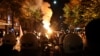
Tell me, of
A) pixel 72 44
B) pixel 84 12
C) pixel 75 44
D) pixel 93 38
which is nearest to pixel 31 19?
pixel 84 12

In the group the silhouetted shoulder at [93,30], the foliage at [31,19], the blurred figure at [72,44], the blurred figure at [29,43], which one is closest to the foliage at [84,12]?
the foliage at [31,19]

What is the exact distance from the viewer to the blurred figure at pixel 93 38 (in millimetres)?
2535

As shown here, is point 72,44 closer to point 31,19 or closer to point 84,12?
point 84,12

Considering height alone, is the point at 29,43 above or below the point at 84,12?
below

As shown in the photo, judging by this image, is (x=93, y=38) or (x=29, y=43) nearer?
(x=93, y=38)

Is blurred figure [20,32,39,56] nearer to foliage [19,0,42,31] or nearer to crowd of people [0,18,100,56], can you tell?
crowd of people [0,18,100,56]

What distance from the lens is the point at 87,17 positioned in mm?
31766

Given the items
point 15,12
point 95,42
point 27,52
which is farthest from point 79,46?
point 15,12

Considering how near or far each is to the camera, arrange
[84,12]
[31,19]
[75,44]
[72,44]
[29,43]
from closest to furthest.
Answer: [75,44] → [72,44] → [29,43] → [84,12] → [31,19]

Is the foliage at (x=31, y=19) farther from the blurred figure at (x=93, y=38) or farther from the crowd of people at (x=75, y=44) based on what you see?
Result: the blurred figure at (x=93, y=38)

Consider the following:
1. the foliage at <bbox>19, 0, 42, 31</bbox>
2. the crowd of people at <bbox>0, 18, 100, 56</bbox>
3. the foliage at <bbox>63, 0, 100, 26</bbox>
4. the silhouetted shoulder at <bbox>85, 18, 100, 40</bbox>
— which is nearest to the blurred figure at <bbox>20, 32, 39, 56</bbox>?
the crowd of people at <bbox>0, 18, 100, 56</bbox>

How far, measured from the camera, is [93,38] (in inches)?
102

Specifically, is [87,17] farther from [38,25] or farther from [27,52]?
[38,25]

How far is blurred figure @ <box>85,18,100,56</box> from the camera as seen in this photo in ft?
8.32
